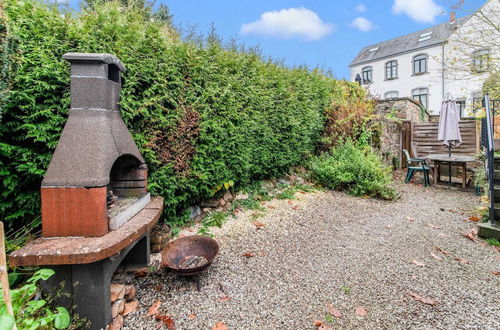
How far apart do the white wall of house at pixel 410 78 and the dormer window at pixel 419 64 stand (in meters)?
0.24

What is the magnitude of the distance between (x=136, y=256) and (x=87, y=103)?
5.18 feet

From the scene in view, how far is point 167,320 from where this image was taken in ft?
6.37

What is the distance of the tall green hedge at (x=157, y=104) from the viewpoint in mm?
2299

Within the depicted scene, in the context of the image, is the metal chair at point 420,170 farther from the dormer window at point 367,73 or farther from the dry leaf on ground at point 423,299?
the dormer window at point 367,73

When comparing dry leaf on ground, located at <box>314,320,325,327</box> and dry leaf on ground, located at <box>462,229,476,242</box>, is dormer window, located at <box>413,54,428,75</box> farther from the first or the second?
dry leaf on ground, located at <box>314,320,325,327</box>

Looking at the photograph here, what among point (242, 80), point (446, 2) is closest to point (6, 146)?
point (242, 80)

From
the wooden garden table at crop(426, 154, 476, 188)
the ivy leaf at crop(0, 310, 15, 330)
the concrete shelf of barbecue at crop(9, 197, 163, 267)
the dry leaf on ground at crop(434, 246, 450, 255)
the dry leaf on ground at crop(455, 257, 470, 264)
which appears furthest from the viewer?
the wooden garden table at crop(426, 154, 476, 188)

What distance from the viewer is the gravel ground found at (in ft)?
6.59

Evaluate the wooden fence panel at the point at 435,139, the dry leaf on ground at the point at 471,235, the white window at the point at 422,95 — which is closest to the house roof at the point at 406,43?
the white window at the point at 422,95

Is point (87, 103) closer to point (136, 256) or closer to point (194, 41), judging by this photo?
point (136, 256)

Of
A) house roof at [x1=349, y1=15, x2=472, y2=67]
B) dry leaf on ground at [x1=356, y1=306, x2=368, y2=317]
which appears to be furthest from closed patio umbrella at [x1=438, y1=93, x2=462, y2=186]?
house roof at [x1=349, y1=15, x2=472, y2=67]

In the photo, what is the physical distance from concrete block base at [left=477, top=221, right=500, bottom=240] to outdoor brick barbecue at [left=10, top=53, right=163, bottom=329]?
4.56 meters

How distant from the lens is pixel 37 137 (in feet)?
7.48

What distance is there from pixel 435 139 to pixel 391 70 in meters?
18.4
